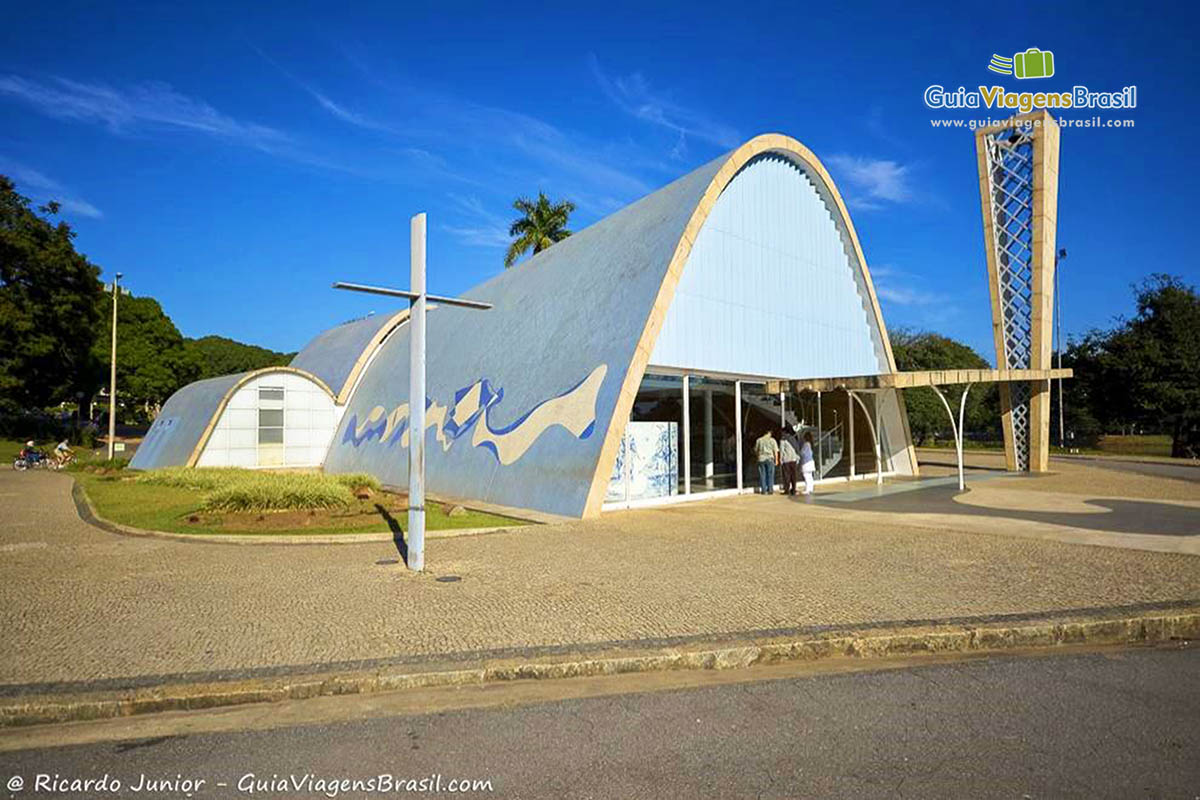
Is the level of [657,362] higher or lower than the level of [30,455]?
higher

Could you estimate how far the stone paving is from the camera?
235 inches

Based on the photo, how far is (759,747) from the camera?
4.12m

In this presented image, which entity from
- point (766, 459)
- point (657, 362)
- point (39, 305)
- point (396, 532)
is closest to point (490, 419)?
point (657, 362)

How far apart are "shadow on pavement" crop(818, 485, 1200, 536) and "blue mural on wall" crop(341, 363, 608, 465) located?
605 centimetres

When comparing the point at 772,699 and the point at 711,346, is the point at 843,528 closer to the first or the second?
the point at 711,346

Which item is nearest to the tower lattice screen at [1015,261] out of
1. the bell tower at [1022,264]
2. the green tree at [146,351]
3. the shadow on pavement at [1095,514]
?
the bell tower at [1022,264]

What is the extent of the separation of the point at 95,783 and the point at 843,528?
1078 cm

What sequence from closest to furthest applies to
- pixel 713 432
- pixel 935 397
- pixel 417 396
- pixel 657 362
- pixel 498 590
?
pixel 498 590
pixel 417 396
pixel 657 362
pixel 713 432
pixel 935 397

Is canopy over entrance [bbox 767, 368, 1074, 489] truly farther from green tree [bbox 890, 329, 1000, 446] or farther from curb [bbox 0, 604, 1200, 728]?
green tree [bbox 890, 329, 1000, 446]

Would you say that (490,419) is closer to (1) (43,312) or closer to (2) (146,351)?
(1) (43,312)

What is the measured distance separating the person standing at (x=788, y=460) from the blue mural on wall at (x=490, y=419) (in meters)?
5.95

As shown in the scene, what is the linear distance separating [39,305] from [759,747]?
49.1 m

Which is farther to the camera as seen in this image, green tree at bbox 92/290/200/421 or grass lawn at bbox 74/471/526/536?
green tree at bbox 92/290/200/421

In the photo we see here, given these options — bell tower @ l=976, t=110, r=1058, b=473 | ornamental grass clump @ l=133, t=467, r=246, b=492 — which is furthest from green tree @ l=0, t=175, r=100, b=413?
bell tower @ l=976, t=110, r=1058, b=473
